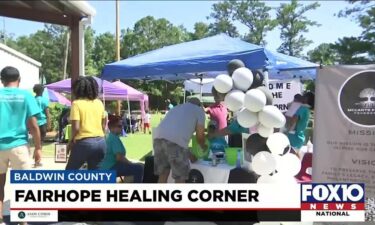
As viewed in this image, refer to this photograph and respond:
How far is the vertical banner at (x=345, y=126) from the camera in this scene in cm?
464

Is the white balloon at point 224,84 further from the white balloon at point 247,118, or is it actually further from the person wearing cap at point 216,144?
the person wearing cap at point 216,144

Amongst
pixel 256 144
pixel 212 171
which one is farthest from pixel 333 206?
pixel 212 171

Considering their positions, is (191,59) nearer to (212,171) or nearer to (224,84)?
(224,84)

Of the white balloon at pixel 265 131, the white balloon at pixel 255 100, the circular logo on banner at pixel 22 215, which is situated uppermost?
the white balloon at pixel 255 100

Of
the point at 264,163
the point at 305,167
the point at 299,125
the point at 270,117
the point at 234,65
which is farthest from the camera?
the point at 299,125

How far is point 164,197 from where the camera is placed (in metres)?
4.39

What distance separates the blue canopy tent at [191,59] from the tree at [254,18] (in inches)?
2304

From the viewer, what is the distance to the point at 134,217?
4930 millimetres

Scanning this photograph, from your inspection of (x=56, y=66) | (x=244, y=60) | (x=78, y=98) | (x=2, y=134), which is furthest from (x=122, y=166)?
(x=56, y=66)

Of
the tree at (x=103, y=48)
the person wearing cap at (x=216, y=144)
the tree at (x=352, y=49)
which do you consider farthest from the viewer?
the tree at (x=103, y=48)

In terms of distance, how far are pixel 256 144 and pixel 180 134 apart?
0.90 m

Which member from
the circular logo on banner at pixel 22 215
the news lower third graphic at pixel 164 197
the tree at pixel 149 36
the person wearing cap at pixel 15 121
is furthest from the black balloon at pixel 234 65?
the tree at pixel 149 36

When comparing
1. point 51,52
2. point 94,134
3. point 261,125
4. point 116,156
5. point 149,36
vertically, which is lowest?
point 116,156

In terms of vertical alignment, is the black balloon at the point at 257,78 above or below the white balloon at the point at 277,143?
above
